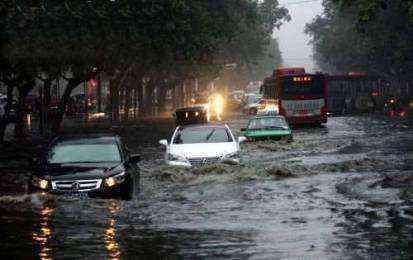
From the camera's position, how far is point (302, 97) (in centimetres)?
5294

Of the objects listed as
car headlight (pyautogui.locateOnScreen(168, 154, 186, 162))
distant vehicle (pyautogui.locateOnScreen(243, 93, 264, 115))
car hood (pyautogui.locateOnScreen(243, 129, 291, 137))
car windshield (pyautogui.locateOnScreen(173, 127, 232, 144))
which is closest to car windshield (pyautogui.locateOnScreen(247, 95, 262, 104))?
distant vehicle (pyautogui.locateOnScreen(243, 93, 264, 115))

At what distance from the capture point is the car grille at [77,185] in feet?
53.8

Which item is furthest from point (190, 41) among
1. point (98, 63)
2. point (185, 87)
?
point (185, 87)

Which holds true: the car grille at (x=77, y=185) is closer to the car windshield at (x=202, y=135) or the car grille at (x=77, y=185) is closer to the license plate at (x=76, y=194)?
the license plate at (x=76, y=194)

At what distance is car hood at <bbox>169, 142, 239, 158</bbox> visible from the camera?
2262 cm

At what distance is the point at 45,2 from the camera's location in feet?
126

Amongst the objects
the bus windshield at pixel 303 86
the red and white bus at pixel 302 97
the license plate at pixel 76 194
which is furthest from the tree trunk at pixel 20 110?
the license plate at pixel 76 194

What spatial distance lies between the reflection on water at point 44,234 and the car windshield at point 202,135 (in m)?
8.50

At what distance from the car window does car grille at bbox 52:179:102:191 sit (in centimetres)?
114

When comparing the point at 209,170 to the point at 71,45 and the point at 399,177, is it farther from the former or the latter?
the point at 71,45

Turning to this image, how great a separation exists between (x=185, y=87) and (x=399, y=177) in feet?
337

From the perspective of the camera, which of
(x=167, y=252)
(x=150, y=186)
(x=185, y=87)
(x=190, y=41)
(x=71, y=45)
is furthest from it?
(x=185, y=87)

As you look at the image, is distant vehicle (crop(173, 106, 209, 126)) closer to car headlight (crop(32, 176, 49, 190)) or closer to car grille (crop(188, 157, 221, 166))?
car grille (crop(188, 157, 221, 166))

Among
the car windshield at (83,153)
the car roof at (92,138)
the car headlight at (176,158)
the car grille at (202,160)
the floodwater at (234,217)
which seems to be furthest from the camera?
the car headlight at (176,158)
